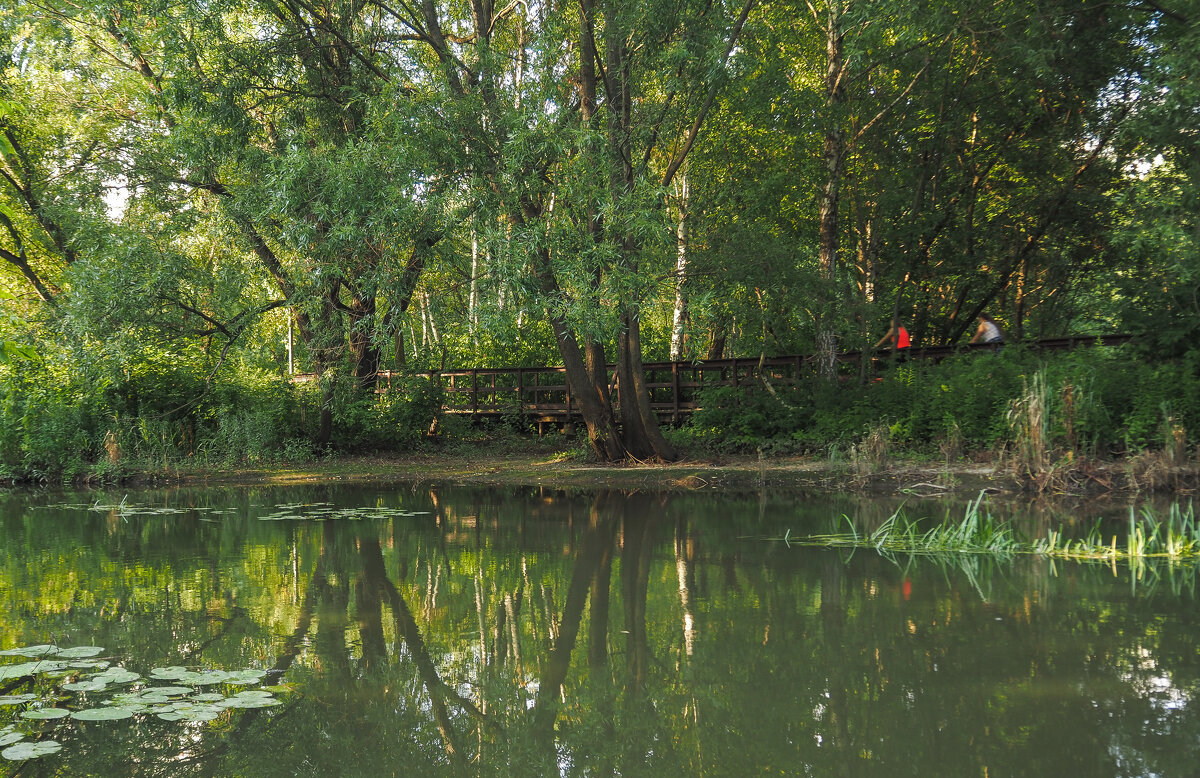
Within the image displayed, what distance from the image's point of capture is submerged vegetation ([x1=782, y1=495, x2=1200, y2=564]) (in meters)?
7.09

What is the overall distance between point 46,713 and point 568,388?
50.0 feet

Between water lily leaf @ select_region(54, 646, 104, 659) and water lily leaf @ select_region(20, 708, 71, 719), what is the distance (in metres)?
0.89

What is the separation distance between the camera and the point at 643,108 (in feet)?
45.2

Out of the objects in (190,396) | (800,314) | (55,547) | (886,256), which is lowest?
(55,547)

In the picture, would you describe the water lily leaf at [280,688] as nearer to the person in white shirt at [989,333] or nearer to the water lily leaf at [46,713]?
the water lily leaf at [46,713]

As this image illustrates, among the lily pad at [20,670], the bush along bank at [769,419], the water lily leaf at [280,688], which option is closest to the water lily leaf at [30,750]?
the water lily leaf at [280,688]

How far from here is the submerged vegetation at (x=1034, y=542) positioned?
23.2ft

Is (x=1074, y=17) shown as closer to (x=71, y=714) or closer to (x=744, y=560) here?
(x=744, y=560)

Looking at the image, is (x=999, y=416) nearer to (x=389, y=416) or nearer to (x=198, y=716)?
(x=389, y=416)

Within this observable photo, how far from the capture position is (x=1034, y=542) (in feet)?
25.2

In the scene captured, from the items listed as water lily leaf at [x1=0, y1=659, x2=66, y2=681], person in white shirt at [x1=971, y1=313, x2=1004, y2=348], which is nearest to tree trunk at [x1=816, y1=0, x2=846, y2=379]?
person in white shirt at [x1=971, y1=313, x2=1004, y2=348]

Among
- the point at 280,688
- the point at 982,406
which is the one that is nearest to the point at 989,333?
the point at 982,406

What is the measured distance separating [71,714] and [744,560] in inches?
200

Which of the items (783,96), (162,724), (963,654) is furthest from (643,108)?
(162,724)
